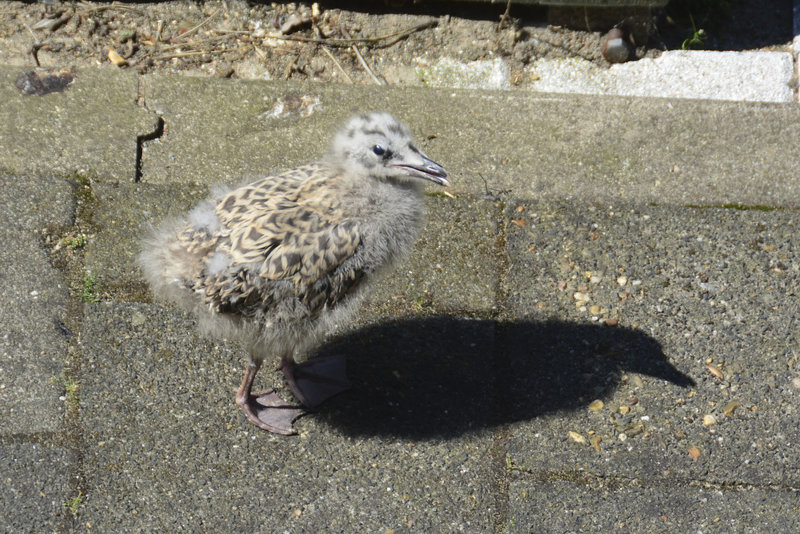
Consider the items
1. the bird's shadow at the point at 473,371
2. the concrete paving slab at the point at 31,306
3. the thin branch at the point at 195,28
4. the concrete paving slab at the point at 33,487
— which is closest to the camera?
the concrete paving slab at the point at 33,487

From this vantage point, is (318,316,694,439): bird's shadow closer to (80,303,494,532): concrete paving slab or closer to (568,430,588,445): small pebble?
(80,303,494,532): concrete paving slab

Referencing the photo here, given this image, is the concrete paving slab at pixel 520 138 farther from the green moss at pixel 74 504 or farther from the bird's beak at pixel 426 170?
the green moss at pixel 74 504

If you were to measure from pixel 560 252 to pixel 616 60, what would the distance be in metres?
1.47

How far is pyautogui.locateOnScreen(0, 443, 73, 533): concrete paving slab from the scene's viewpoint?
3193 mm

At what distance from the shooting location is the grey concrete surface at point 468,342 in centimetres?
335

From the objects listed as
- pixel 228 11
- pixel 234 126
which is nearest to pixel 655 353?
pixel 234 126

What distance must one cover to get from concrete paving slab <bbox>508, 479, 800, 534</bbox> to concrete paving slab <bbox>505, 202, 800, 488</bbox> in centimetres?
7

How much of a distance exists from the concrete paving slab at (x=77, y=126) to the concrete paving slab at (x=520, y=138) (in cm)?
11

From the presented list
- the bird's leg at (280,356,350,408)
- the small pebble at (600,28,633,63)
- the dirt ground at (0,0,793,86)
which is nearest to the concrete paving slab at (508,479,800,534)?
the bird's leg at (280,356,350,408)

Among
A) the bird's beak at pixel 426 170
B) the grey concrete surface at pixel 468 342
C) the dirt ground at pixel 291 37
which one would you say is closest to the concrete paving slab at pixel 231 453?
the grey concrete surface at pixel 468 342

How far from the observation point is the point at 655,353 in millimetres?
3820

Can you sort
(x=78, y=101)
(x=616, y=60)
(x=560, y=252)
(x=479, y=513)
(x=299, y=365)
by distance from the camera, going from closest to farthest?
(x=479, y=513)
(x=299, y=365)
(x=560, y=252)
(x=78, y=101)
(x=616, y=60)

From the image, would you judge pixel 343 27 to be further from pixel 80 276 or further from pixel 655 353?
pixel 655 353

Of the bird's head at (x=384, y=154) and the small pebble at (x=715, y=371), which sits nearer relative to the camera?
the bird's head at (x=384, y=154)
